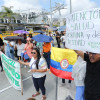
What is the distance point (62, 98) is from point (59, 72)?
0.72 metres

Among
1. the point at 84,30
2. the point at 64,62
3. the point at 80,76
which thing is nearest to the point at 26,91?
the point at 64,62

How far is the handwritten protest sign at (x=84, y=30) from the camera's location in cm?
158

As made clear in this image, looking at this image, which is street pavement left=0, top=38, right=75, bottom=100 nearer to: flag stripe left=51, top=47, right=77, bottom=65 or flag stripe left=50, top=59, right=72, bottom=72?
flag stripe left=50, top=59, right=72, bottom=72

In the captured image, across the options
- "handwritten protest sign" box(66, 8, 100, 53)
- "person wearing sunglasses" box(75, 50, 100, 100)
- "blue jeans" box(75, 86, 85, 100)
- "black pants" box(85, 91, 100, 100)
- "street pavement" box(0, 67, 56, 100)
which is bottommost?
"street pavement" box(0, 67, 56, 100)

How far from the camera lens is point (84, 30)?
1.74 m

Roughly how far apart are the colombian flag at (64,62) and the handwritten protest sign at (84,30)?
55.3 inches

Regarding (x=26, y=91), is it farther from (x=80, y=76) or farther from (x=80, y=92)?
(x=80, y=76)

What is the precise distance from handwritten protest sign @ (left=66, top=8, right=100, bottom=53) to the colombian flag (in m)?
1.40

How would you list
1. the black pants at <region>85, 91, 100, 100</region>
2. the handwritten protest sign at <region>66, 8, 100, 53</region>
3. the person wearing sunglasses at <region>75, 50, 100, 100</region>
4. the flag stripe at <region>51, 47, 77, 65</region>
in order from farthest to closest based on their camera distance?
the flag stripe at <region>51, 47, 77, 65</region> < the black pants at <region>85, 91, 100, 100</region> < the person wearing sunglasses at <region>75, 50, 100, 100</region> < the handwritten protest sign at <region>66, 8, 100, 53</region>

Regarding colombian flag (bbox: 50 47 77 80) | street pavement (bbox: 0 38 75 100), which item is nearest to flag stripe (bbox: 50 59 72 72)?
colombian flag (bbox: 50 47 77 80)

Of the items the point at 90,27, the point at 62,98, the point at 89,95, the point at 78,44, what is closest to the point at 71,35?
the point at 78,44

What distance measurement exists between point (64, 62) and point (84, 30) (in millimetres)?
1895

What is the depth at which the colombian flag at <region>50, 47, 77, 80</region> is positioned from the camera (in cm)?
342

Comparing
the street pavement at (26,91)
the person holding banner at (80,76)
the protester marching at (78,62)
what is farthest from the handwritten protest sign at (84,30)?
the street pavement at (26,91)
